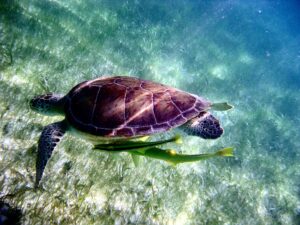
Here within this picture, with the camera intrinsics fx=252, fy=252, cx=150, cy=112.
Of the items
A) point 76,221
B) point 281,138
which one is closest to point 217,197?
point 76,221

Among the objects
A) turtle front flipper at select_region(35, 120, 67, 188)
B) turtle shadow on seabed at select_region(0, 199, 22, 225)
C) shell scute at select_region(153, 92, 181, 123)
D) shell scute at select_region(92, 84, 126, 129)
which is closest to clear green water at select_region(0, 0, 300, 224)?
turtle shadow on seabed at select_region(0, 199, 22, 225)

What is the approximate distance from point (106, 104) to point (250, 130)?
5795mm

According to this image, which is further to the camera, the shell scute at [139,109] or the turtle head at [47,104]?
the turtle head at [47,104]

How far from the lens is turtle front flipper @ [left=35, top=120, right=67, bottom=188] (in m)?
3.45

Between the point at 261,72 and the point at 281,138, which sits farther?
the point at 261,72

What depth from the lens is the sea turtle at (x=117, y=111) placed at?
373cm

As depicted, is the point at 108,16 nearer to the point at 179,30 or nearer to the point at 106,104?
the point at 179,30

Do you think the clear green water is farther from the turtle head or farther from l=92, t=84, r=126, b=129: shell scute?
l=92, t=84, r=126, b=129: shell scute

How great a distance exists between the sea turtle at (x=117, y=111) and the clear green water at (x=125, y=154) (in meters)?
0.49

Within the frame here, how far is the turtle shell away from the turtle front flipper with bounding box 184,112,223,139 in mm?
365

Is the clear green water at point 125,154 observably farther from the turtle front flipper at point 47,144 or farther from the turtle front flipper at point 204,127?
the turtle front flipper at point 204,127

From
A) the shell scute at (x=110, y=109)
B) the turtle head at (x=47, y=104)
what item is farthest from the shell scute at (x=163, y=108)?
the turtle head at (x=47, y=104)

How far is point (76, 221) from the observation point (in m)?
3.53

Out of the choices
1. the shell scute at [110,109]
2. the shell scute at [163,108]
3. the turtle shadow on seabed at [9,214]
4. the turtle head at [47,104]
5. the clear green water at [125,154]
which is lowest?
the clear green water at [125,154]
